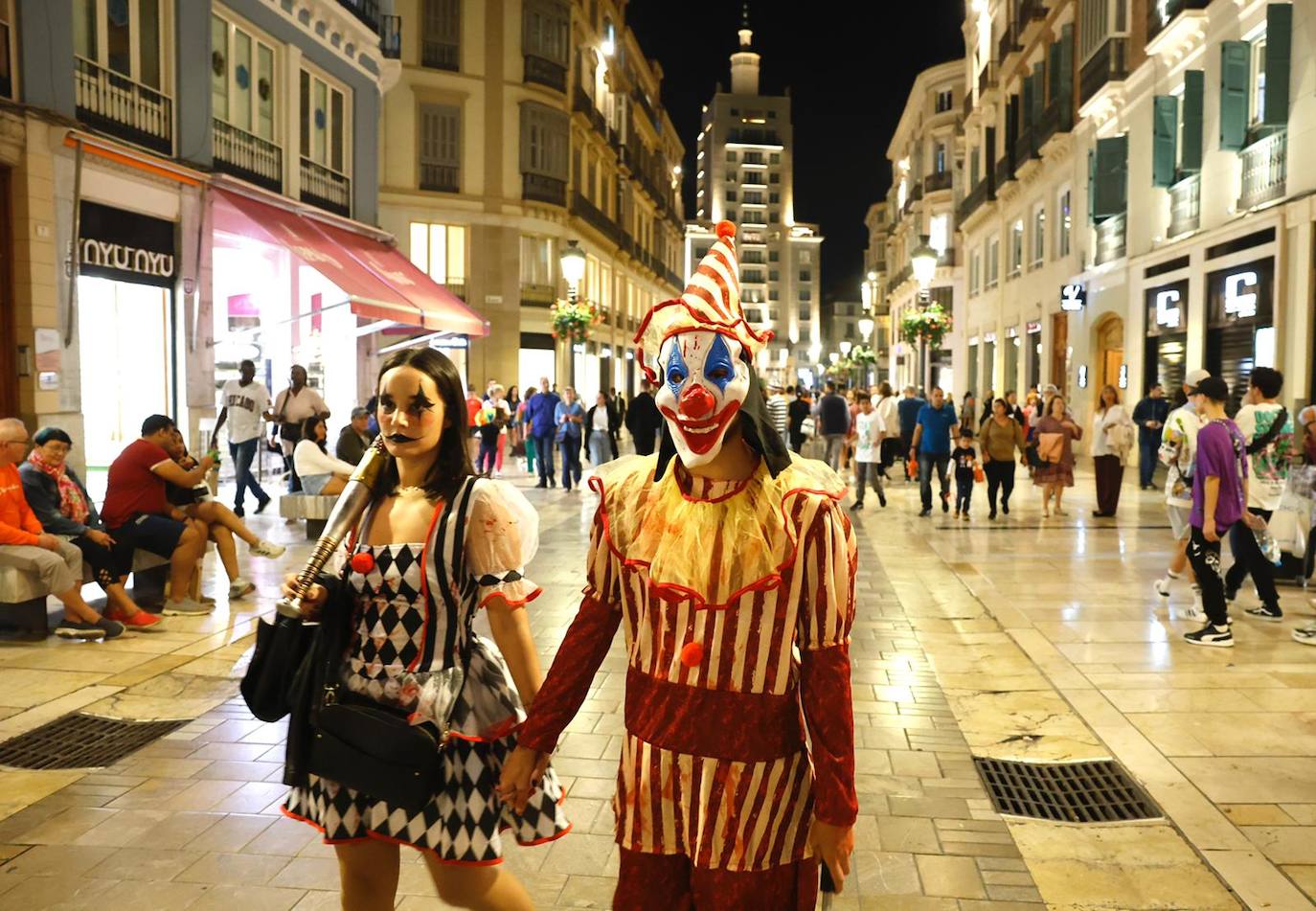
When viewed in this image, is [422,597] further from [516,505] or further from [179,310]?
[179,310]

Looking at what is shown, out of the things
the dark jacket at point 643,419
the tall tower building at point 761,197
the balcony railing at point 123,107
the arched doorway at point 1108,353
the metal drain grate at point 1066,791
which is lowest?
the metal drain grate at point 1066,791

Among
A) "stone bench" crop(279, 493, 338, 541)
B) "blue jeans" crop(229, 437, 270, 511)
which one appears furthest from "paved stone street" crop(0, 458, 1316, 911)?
"blue jeans" crop(229, 437, 270, 511)

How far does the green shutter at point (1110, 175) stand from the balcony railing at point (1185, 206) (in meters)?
1.85

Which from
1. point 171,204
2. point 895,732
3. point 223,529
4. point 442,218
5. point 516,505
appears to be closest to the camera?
point 516,505

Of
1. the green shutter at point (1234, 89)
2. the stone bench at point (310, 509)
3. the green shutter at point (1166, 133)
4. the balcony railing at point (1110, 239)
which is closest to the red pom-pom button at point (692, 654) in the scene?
the stone bench at point (310, 509)

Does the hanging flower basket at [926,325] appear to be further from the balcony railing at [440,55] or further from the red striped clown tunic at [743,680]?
the red striped clown tunic at [743,680]

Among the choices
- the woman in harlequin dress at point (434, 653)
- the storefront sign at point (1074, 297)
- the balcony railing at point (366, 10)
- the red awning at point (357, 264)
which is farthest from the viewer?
the storefront sign at point (1074, 297)

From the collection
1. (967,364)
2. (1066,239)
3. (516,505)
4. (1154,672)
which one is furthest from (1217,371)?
(967,364)

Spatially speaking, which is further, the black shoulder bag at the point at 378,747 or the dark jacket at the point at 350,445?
the dark jacket at the point at 350,445

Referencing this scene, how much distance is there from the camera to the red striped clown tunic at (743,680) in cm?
220

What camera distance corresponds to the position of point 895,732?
5.35 meters

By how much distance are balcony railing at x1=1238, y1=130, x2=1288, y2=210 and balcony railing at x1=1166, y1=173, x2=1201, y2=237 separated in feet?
5.78

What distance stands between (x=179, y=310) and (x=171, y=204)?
4.42ft

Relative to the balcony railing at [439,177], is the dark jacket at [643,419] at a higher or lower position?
lower
